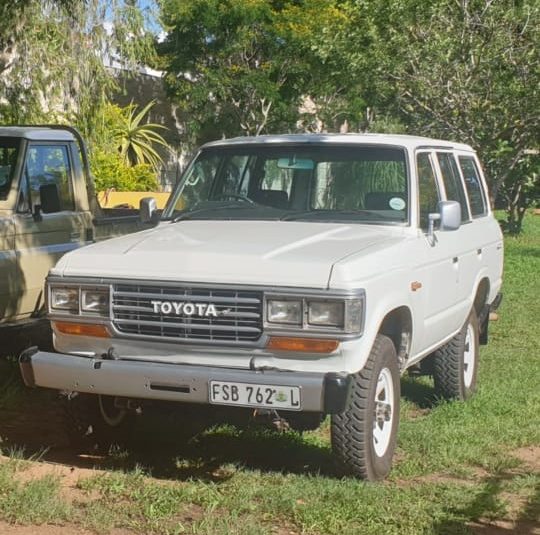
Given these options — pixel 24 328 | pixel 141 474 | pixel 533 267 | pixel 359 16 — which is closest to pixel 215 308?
pixel 141 474

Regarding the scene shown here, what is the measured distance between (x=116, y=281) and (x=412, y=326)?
174cm

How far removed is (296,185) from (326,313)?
1680mm

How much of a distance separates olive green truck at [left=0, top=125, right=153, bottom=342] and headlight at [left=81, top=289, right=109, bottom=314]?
1.88 metres

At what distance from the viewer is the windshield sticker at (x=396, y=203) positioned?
6258 millimetres

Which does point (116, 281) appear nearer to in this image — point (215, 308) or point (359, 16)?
point (215, 308)

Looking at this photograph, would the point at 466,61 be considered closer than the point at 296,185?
No

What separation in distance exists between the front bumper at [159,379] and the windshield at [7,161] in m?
2.68

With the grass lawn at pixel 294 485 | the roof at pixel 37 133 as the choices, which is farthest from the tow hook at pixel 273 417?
the roof at pixel 37 133

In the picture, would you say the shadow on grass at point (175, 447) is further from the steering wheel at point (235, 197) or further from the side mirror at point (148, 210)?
the steering wheel at point (235, 197)

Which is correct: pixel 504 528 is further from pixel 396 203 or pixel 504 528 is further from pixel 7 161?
pixel 7 161

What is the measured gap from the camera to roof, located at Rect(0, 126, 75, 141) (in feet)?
26.2

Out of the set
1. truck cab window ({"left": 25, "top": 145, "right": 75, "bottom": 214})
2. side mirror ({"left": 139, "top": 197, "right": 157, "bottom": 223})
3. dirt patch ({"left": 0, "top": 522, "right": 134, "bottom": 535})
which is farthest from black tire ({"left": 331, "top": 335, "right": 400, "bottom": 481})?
truck cab window ({"left": 25, "top": 145, "right": 75, "bottom": 214})

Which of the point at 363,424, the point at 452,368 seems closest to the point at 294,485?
the point at 363,424

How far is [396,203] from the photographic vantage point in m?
6.28
